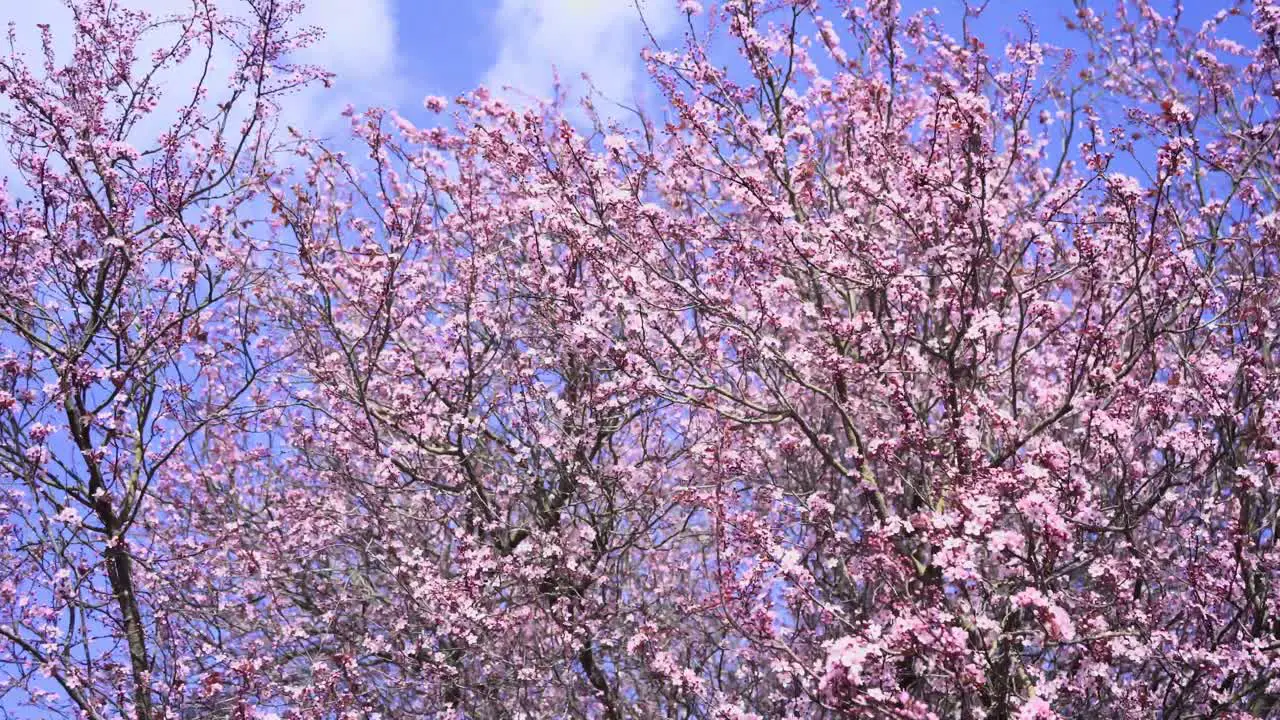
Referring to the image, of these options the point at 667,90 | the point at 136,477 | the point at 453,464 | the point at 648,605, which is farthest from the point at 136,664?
the point at 667,90

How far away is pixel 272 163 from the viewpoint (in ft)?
35.5

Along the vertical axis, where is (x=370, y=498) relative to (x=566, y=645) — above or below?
above

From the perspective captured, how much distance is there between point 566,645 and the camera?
9.87 metres

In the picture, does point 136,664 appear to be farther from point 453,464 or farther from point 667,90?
point 667,90

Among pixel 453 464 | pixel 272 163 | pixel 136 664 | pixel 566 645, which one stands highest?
pixel 272 163

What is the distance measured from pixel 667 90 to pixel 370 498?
18.4 feet

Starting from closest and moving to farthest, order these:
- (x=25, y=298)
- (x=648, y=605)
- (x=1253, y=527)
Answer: (x=1253, y=527), (x=25, y=298), (x=648, y=605)

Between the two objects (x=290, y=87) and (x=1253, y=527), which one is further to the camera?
(x=290, y=87)

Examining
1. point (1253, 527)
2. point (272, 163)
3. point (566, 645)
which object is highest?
point (272, 163)

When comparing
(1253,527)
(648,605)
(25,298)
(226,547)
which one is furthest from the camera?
(226,547)

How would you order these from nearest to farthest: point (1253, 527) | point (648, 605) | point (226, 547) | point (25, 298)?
point (1253, 527) → point (25, 298) → point (648, 605) → point (226, 547)

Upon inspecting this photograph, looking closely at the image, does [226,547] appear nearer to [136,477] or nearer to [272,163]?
[136,477]

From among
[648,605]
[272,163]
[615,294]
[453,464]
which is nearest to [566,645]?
[648,605]

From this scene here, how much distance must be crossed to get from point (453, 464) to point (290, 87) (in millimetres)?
4440
